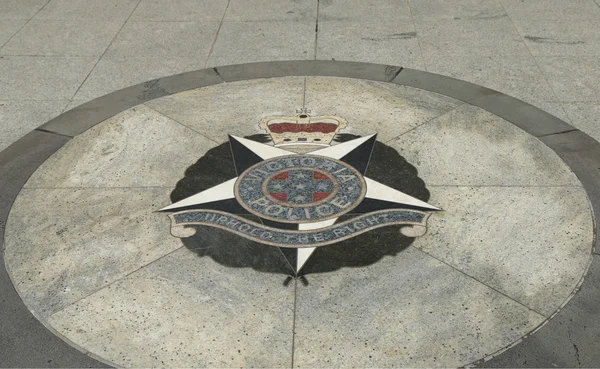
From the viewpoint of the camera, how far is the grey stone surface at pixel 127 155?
6738 mm

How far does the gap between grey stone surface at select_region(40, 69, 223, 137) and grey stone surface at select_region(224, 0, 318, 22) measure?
2208 mm

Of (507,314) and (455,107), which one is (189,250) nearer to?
(507,314)

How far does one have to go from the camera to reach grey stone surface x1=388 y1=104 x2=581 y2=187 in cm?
657

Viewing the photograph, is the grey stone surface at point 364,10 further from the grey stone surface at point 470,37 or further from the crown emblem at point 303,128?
the crown emblem at point 303,128

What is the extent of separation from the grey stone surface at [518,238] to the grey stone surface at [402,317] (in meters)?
0.18

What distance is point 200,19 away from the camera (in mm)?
10812

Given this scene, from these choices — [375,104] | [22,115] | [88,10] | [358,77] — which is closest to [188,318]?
[375,104]

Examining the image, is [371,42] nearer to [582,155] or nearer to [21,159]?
[582,155]

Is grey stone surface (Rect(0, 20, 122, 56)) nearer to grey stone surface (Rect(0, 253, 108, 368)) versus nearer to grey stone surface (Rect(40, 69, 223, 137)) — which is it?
grey stone surface (Rect(40, 69, 223, 137))

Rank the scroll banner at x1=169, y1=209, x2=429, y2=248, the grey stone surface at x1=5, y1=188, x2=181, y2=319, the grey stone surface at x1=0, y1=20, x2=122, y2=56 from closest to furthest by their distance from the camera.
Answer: the grey stone surface at x1=5, y1=188, x2=181, y2=319 → the scroll banner at x1=169, y1=209, x2=429, y2=248 → the grey stone surface at x1=0, y1=20, x2=122, y2=56

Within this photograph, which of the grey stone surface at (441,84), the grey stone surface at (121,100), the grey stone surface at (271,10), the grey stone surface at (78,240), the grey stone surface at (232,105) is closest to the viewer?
the grey stone surface at (78,240)

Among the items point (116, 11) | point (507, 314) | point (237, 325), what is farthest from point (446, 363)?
point (116, 11)

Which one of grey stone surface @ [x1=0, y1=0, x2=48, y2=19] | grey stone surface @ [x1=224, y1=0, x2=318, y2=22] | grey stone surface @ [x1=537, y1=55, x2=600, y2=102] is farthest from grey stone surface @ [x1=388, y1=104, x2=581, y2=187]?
grey stone surface @ [x1=0, y1=0, x2=48, y2=19]

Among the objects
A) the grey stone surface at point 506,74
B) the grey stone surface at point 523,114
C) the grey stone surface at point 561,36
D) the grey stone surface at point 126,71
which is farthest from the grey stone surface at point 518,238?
the grey stone surface at point 126,71
